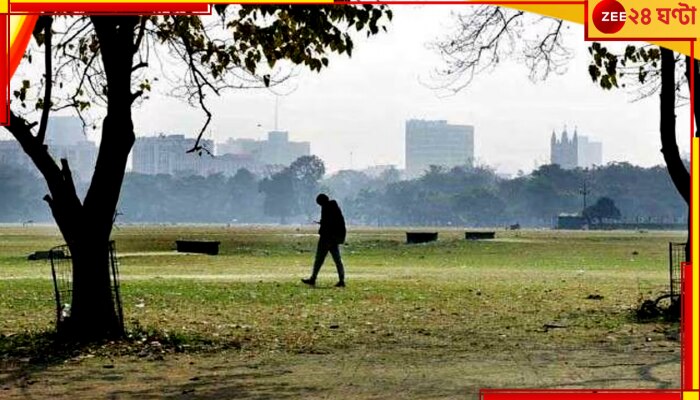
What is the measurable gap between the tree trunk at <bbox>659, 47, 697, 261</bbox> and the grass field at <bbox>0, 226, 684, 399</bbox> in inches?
85.5

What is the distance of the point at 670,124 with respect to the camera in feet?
54.4

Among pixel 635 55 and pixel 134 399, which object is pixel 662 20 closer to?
pixel 134 399

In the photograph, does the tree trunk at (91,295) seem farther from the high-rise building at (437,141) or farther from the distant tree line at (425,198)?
the distant tree line at (425,198)

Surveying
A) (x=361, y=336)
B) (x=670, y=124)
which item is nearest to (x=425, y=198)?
(x=670, y=124)

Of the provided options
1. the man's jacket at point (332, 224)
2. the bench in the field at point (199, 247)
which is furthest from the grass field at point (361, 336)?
the bench in the field at point (199, 247)

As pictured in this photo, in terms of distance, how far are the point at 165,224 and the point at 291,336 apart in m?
112

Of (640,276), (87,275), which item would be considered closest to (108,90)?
(87,275)

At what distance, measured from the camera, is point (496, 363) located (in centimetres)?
1183

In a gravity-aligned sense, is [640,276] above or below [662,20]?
below

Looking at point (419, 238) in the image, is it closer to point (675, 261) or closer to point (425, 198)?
point (675, 261)

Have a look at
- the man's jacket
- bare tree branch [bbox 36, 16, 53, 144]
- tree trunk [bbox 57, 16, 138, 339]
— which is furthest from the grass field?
bare tree branch [bbox 36, 16, 53, 144]

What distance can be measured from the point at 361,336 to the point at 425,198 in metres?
97.7

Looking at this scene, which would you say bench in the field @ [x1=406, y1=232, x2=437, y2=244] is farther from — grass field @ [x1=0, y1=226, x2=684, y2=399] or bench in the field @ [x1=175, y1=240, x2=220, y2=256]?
grass field @ [x1=0, y1=226, x2=684, y2=399]

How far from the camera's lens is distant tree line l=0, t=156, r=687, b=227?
10675 cm
